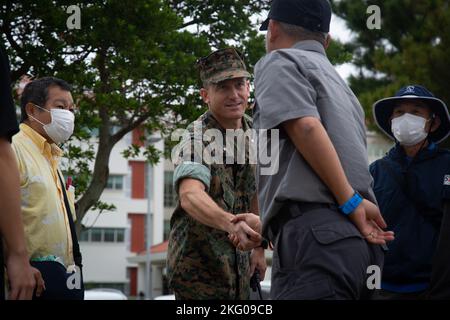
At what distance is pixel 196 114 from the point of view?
1331cm

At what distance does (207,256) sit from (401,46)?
19.9m

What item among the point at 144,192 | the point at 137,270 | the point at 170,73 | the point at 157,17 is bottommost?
the point at 137,270

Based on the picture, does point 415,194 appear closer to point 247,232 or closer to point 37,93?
point 247,232

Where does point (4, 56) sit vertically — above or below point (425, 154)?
above

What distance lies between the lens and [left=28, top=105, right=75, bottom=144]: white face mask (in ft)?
17.1

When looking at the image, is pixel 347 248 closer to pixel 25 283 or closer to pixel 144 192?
pixel 25 283

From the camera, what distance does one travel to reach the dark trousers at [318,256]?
325 cm

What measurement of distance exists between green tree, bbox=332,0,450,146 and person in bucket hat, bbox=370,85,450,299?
1406cm

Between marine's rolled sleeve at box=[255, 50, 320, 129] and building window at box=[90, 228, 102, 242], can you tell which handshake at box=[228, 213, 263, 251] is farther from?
building window at box=[90, 228, 102, 242]

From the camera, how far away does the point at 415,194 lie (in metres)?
5.23

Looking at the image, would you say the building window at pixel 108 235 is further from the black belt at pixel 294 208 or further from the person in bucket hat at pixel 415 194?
the black belt at pixel 294 208

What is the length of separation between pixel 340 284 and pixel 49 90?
273 centimetres

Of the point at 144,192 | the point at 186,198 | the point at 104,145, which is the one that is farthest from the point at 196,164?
the point at 144,192

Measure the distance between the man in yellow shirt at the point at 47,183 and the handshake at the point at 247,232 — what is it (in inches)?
45.5
